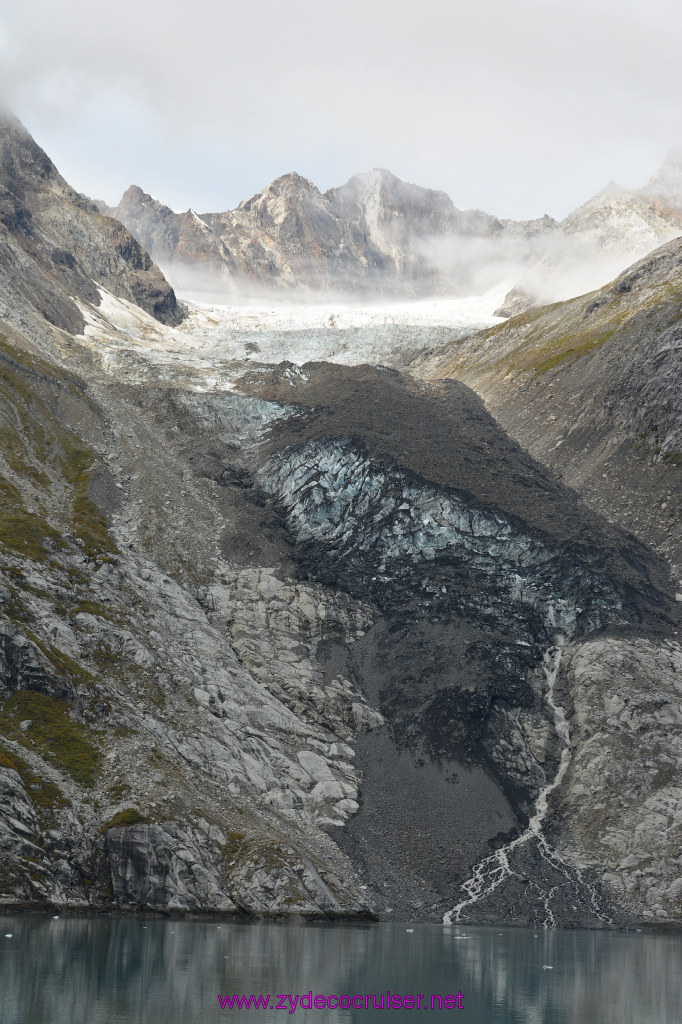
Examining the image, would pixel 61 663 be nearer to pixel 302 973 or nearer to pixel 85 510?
pixel 85 510

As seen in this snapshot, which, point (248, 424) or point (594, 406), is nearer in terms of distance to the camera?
point (594, 406)

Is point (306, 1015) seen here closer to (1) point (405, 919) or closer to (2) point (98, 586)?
(1) point (405, 919)

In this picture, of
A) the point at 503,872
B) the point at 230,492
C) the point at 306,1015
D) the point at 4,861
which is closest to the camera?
the point at 306,1015

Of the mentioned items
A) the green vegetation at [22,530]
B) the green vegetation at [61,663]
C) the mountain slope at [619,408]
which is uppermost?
the mountain slope at [619,408]

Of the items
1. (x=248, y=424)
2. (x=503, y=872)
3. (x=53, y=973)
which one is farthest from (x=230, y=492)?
(x=53, y=973)

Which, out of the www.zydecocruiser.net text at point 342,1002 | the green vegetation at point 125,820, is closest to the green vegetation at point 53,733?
the green vegetation at point 125,820

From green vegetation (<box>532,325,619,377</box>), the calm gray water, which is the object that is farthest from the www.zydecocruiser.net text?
green vegetation (<box>532,325,619,377</box>)

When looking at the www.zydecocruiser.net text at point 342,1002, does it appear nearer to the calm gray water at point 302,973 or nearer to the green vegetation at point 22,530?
the calm gray water at point 302,973
